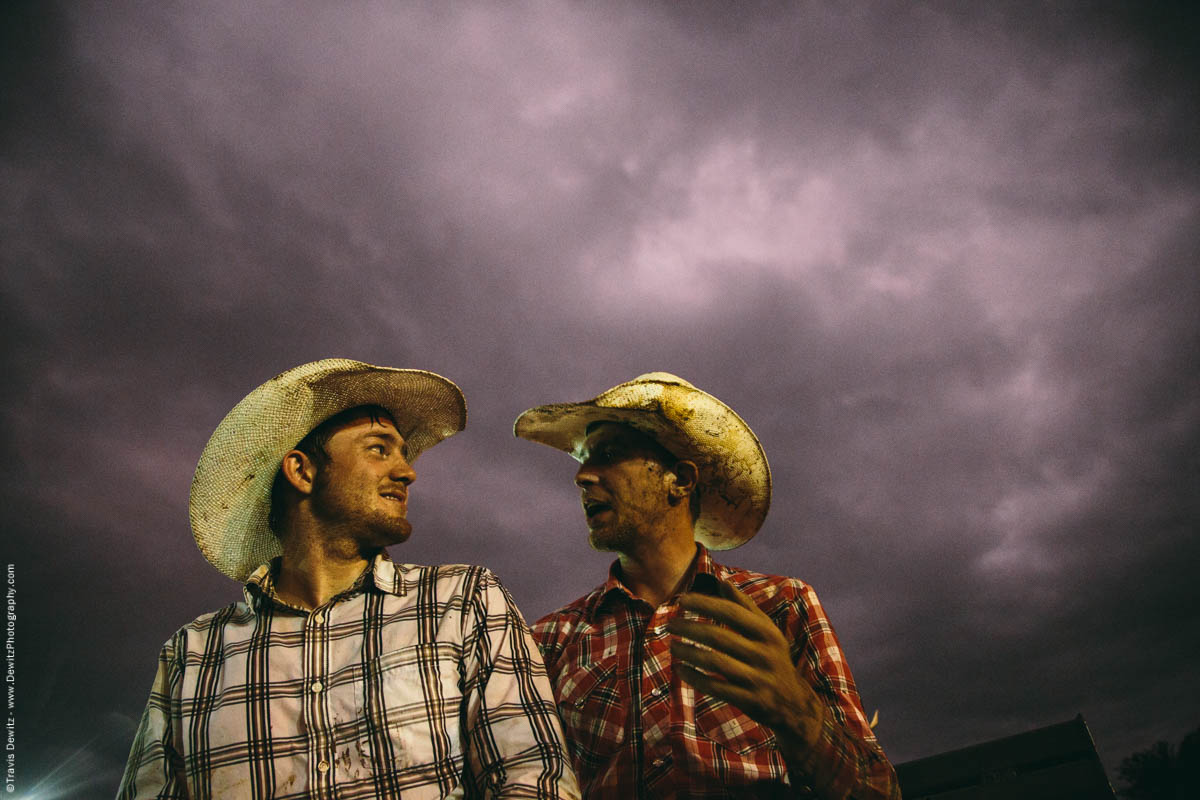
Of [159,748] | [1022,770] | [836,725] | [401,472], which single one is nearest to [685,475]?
[401,472]

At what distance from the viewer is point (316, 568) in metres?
3.57

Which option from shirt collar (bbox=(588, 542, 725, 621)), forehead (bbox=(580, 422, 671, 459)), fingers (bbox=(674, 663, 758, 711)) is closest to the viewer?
fingers (bbox=(674, 663, 758, 711))

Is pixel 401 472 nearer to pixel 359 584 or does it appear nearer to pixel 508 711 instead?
pixel 359 584

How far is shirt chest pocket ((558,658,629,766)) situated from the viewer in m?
3.47

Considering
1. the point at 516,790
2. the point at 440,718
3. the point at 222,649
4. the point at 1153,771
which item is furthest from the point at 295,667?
the point at 1153,771

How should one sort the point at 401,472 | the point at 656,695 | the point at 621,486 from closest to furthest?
the point at 656,695 < the point at 401,472 < the point at 621,486

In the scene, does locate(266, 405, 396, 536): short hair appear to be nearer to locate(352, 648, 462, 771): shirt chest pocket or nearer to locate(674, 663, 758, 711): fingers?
locate(352, 648, 462, 771): shirt chest pocket

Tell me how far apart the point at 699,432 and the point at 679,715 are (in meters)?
1.75

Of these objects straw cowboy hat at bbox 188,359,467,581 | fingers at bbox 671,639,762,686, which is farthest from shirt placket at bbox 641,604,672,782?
straw cowboy hat at bbox 188,359,467,581

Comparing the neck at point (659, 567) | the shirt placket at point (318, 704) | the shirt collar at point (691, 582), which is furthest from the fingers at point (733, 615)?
the shirt placket at point (318, 704)

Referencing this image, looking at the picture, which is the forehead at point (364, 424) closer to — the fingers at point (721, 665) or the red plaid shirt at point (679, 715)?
the red plaid shirt at point (679, 715)

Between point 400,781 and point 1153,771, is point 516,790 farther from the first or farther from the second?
point 1153,771

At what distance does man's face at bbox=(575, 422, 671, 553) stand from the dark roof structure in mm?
4429

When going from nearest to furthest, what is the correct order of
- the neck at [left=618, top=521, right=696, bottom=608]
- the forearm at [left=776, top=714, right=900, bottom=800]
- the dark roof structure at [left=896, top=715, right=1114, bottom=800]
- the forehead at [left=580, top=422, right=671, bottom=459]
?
the forearm at [left=776, top=714, right=900, bottom=800]
the neck at [left=618, top=521, right=696, bottom=608]
the forehead at [left=580, top=422, right=671, bottom=459]
the dark roof structure at [left=896, top=715, right=1114, bottom=800]
